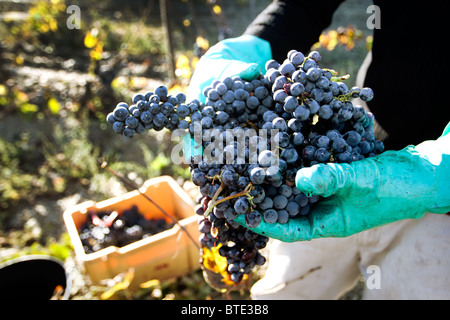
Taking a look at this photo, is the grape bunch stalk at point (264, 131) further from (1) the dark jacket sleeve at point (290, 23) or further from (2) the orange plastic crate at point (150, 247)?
(2) the orange plastic crate at point (150, 247)

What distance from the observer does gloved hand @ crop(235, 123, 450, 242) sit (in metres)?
1.01

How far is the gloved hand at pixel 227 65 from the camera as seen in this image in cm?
115

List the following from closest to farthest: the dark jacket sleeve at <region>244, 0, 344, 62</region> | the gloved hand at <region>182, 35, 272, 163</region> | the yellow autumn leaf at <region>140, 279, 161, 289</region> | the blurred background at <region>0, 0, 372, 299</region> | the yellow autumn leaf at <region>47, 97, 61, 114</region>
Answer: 1. the gloved hand at <region>182, 35, 272, 163</region>
2. the dark jacket sleeve at <region>244, 0, 344, 62</region>
3. the yellow autumn leaf at <region>140, 279, 161, 289</region>
4. the blurred background at <region>0, 0, 372, 299</region>
5. the yellow autumn leaf at <region>47, 97, 61, 114</region>

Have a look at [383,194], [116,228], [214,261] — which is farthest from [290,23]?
[116,228]

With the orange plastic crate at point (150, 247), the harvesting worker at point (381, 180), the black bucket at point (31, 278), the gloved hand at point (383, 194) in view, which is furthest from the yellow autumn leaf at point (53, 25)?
the gloved hand at point (383, 194)

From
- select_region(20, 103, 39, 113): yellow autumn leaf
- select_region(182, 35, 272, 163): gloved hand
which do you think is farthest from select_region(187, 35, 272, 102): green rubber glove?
select_region(20, 103, 39, 113): yellow autumn leaf

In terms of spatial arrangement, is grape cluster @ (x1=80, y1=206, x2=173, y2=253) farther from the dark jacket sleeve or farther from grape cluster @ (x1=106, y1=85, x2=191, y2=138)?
the dark jacket sleeve

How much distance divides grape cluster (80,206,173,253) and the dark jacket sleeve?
132 centimetres

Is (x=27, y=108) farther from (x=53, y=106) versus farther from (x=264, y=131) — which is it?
(x=264, y=131)

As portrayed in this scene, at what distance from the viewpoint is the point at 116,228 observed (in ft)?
7.10
